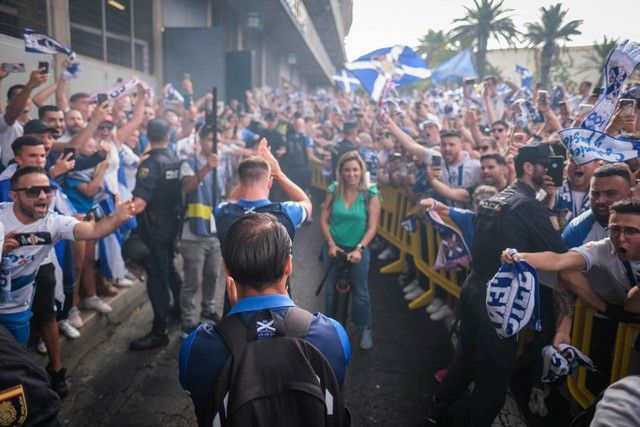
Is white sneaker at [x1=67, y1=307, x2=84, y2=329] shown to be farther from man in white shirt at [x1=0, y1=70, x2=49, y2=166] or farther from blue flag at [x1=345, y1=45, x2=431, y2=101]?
blue flag at [x1=345, y1=45, x2=431, y2=101]

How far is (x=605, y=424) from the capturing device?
4.02 feet

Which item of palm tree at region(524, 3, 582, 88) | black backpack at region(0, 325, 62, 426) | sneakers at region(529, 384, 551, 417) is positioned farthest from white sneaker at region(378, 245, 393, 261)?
palm tree at region(524, 3, 582, 88)

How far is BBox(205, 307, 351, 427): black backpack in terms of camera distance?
1.45m

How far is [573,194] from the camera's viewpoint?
4.23m

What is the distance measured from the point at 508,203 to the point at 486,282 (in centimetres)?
60

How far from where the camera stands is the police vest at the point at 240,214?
11.0ft

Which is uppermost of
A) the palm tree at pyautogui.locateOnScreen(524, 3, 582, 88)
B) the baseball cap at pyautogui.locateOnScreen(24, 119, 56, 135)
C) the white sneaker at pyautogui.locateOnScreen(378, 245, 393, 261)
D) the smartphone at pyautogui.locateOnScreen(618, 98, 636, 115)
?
the palm tree at pyautogui.locateOnScreen(524, 3, 582, 88)

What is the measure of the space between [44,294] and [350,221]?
9.42 ft

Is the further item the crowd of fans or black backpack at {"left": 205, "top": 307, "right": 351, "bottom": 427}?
the crowd of fans

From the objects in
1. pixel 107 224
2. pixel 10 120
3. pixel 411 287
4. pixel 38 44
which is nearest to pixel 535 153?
pixel 107 224

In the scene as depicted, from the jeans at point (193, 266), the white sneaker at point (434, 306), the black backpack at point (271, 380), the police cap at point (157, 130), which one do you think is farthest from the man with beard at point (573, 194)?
the police cap at point (157, 130)

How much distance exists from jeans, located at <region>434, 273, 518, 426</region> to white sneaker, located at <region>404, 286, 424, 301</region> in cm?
268

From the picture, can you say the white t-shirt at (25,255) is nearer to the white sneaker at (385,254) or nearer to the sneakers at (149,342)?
the sneakers at (149,342)

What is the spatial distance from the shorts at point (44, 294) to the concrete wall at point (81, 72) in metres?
5.18
